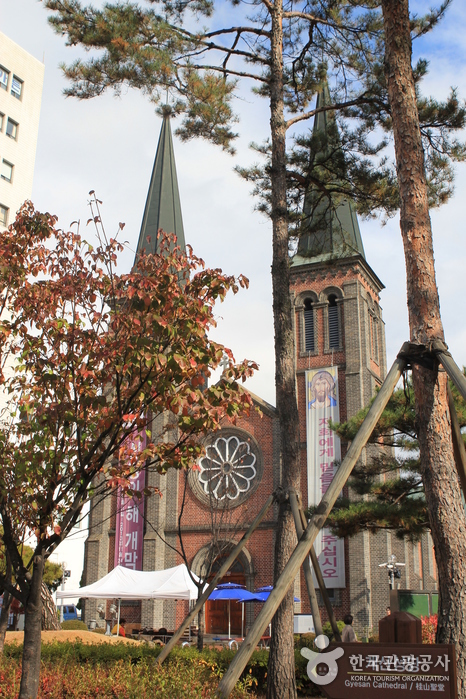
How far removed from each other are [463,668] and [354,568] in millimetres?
21908

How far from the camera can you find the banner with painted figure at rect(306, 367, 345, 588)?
27.5 metres

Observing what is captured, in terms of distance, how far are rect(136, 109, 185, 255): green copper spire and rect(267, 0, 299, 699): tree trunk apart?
27.0m

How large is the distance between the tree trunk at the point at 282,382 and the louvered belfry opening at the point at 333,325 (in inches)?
818

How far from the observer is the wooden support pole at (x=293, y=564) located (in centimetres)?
597

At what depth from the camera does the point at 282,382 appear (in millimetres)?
10477

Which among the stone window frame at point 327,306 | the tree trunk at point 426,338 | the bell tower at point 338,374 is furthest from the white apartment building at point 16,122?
the tree trunk at point 426,338

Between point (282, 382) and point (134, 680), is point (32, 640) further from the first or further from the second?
point (282, 382)

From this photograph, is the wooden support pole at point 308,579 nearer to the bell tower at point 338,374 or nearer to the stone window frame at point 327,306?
the bell tower at point 338,374

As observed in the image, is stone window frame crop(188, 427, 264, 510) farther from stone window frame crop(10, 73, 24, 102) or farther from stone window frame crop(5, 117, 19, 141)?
stone window frame crop(10, 73, 24, 102)

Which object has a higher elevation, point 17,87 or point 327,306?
point 17,87

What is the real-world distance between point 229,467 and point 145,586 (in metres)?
10.4

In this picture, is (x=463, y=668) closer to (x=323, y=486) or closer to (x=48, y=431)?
(x=48, y=431)

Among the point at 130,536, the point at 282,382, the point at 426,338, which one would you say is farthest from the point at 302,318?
the point at 426,338

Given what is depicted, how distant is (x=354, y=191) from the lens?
13.0 meters
